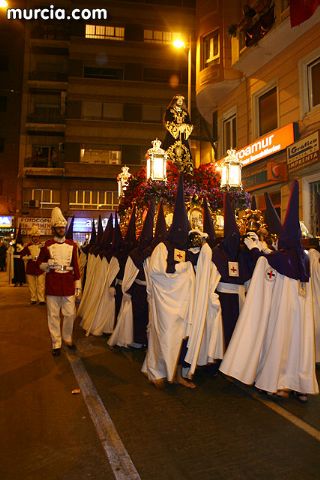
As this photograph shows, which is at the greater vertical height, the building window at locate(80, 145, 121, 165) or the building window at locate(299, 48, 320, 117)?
the building window at locate(80, 145, 121, 165)

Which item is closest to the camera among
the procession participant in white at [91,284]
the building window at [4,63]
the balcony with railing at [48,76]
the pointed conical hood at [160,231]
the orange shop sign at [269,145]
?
the pointed conical hood at [160,231]

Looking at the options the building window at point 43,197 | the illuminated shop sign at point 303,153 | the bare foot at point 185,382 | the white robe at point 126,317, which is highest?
the building window at point 43,197

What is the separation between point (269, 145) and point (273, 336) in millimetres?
9313

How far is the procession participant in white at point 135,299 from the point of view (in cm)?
616

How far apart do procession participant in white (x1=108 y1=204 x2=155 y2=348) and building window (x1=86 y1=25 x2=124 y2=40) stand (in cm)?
3262

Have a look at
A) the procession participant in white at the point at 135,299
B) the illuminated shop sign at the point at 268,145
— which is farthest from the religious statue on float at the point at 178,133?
the procession participant in white at the point at 135,299

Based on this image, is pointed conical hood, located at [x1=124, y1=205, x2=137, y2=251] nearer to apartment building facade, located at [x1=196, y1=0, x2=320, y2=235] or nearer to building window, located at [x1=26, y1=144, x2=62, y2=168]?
apartment building facade, located at [x1=196, y1=0, x2=320, y2=235]

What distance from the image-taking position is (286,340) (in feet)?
15.3

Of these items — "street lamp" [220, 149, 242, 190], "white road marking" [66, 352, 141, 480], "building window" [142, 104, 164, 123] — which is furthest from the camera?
"building window" [142, 104, 164, 123]

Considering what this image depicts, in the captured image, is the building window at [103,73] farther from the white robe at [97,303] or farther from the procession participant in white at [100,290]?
the white robe at [97,303]

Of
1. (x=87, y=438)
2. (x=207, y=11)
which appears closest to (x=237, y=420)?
(x=87, y=438)

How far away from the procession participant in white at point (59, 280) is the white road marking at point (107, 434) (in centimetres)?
134

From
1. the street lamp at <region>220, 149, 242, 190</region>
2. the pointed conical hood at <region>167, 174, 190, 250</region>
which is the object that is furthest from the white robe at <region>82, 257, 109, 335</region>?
the street lamp at <region>220, 149, 242, 190</region>

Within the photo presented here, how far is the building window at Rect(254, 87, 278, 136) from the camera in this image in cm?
1368
